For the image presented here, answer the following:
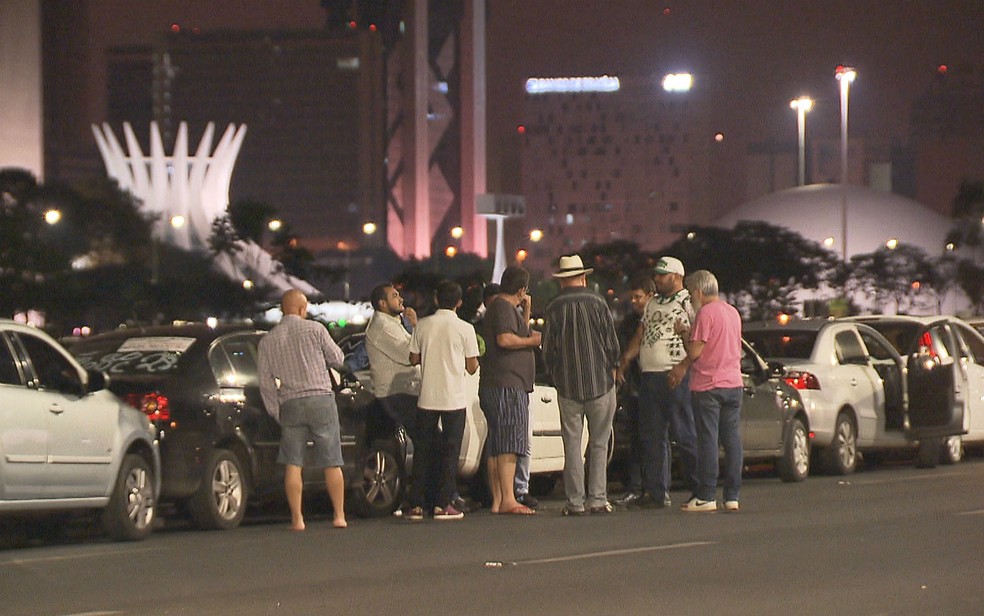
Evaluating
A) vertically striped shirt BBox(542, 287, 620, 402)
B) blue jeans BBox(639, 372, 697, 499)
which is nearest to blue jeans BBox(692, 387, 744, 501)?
blue jeans BBox(639, 372, 697, 499)

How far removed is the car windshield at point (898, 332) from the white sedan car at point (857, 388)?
2.80 ft

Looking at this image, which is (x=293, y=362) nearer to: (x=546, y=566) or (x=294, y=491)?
(x=294, y=491)

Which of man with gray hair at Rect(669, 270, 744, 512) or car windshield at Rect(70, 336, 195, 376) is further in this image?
man with gray hair at Rect(669, 270, 744, 512)

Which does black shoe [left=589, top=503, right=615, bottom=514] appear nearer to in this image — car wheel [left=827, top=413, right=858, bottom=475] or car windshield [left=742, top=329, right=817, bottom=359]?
car wheel [left=827, top=413, right=858, bottom=475]

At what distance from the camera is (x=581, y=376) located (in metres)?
14.3

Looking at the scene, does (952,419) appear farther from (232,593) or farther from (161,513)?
(232,593)

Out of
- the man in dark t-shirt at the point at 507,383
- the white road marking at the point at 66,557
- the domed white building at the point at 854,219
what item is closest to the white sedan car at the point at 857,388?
the man in dark t-shirt at the point at 507,383

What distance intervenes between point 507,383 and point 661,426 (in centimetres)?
134

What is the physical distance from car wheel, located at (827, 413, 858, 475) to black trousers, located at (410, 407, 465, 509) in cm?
632

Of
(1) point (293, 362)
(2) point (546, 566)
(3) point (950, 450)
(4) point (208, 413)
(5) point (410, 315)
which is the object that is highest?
(5) point (410, 315)

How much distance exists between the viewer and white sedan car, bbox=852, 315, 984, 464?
20.7 metres

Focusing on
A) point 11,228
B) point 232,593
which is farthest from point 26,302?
point 232,593

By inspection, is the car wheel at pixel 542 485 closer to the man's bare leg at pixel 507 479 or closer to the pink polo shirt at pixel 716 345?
Answer: the man's bare leg at pixel 507 479

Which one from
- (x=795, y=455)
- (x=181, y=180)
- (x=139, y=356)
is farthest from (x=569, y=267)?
(x=181, y=180)
